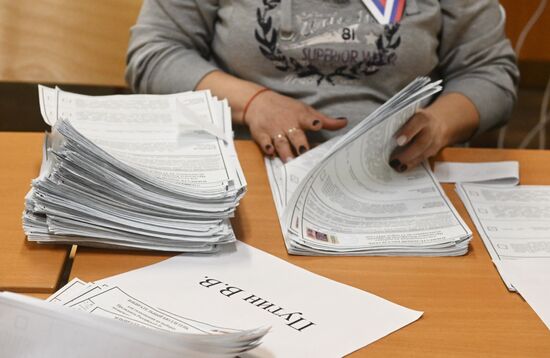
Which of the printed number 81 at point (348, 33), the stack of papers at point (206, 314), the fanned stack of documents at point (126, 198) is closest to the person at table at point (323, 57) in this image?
the printed number 81 at point (348, 33)

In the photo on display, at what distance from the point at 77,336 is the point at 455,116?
35.0 inches

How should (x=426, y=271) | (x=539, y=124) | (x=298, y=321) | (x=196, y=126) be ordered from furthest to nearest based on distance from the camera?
(x=539, y=124)
(x=196, y=126)
(x=426, y=271)
(x=298, y=321)

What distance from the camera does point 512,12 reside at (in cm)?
285

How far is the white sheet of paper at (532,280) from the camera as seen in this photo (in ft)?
2.99

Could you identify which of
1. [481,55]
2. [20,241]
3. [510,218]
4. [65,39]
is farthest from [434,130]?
[65,39]

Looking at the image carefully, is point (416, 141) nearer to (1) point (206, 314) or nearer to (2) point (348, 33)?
(2) point (348, 33)

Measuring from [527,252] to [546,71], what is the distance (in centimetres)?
279

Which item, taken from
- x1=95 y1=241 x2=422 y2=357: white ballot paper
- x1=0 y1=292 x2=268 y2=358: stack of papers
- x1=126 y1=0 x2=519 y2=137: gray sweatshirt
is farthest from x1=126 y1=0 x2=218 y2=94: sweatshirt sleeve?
x1=0 y1=292 x2=268 y2=358: stack of papers

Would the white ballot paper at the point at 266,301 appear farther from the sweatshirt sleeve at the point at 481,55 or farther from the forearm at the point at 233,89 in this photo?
the sweatshirt sleeve at the point at 481,55

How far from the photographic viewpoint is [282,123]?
4.34 feet

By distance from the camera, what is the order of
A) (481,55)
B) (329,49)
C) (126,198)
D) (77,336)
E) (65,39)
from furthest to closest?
(65,39) < (481,55) < (329,49) < (126,198) < (77,336)

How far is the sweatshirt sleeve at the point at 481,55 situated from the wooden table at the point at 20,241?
0.79 m

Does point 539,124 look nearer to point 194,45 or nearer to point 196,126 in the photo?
point 194,45

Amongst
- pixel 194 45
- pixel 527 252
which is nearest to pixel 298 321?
pixel 527 252
